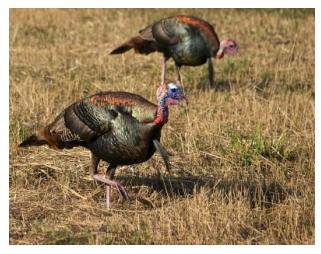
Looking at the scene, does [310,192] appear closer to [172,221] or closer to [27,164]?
[172,221]

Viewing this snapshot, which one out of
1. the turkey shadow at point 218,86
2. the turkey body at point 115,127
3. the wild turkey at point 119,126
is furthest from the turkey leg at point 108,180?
the turkey shadow at point 218,86

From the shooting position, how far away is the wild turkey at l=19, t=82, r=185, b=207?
5852 mm

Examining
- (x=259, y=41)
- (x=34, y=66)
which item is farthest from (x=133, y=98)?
(x=259, y=41)

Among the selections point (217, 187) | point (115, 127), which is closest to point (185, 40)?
point (217, 187)

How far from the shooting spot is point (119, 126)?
597 cm

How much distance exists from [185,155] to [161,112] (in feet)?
6.17

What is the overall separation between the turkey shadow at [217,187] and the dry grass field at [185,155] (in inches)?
0.6

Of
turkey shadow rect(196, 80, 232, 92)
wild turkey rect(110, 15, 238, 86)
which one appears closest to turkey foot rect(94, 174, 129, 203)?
wild turkey rect(110, 15, 238, 86)

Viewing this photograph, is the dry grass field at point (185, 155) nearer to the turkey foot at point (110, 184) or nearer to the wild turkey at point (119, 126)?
the turkey foot at point (110, 184)

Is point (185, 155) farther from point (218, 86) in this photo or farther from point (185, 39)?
point (218, 86)

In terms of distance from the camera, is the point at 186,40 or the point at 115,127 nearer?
the point at 115,127

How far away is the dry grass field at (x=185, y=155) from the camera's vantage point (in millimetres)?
5906

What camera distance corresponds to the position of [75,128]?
6273mm

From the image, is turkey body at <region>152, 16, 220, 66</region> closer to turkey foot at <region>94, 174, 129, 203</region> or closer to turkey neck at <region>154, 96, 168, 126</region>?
turkey foot at <region>94, 174, 129, 203</region>
